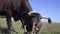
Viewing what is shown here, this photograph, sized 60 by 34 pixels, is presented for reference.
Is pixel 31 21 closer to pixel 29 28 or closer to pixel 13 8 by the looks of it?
pixel 29 28

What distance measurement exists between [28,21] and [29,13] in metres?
0.53

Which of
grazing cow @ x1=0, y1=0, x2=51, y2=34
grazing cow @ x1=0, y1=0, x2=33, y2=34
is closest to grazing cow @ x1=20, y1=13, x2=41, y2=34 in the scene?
grazing cow @ x1=0, y1=0, x2=51, y2=34

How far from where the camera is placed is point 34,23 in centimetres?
1712

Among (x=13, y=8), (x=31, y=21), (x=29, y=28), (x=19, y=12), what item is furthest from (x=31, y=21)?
(x=13, y=8)

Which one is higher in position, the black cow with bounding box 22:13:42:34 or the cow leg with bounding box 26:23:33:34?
the black cow with bounding box 22:13:42:34

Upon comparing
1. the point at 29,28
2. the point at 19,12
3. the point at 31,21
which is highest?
the point at 19,12

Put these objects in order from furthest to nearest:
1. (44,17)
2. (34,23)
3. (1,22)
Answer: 1. (1,22)
2. (44,17)
3. (34,23)

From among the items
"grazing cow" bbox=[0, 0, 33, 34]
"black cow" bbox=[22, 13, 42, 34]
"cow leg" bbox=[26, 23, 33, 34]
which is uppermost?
"grazing cow" bbox=[0, 0, 33, 34]

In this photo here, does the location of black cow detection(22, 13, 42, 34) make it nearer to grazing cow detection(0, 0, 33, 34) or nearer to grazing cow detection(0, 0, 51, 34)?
grazing cow detection(0, 0, 51, 34)

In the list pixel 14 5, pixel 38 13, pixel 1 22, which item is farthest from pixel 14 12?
pixel 1 22

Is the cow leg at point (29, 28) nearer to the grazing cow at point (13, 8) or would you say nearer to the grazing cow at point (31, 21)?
the grazing cow at point (31, 21)

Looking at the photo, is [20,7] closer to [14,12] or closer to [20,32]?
[14,12]

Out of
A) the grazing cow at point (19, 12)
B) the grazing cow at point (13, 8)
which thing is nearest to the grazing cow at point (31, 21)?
the grazing cow at point (19, 12)

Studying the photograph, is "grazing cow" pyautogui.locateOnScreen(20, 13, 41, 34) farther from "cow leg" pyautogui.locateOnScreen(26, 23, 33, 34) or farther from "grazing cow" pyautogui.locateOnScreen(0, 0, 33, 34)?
"grazing cow" pyautogui.locateOnScreen(0, 0, 33, 34)
